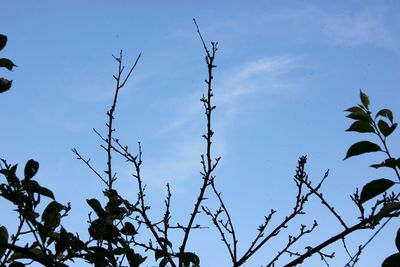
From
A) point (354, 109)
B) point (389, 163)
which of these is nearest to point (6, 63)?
point (354, 109)

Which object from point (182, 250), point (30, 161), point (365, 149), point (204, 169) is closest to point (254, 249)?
point (182, 250)

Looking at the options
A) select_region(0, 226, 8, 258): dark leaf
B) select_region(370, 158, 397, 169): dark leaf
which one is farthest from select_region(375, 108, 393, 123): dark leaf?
select_region(0, 226, 8, 258): dark leaf

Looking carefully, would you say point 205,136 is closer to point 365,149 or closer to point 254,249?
point 254,249

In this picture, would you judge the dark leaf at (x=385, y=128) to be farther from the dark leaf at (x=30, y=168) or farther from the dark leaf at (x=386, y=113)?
the dark leaf at (x=30, y=168)

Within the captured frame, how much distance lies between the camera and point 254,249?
281 centimetres

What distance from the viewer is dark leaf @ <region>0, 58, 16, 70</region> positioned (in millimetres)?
2148

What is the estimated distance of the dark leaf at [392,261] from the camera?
1371 millimetres

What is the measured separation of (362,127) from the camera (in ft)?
6.50

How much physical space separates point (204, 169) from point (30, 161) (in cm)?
134

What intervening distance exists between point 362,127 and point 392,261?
29.3 inches

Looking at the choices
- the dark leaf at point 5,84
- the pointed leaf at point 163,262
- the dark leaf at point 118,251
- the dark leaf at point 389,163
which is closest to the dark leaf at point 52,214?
the dark leaf at point 118,251

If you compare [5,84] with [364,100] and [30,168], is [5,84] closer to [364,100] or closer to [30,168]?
[30,168]

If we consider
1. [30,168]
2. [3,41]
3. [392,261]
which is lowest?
[392,261]

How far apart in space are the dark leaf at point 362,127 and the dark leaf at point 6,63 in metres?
1.59
